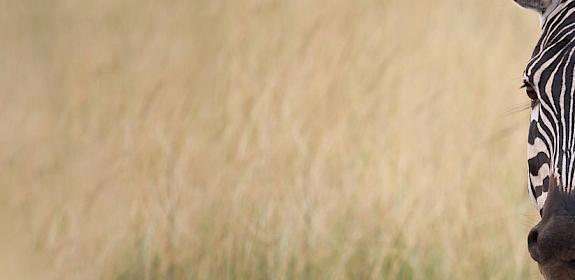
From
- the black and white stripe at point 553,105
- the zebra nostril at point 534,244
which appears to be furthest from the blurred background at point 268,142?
the zebra nostril at point 534,244

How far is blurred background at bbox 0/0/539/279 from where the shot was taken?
6398 millimetres

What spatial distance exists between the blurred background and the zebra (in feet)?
6.63

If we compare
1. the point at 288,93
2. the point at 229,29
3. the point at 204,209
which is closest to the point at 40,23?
the point at 229,29

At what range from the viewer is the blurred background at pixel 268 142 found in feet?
21.0

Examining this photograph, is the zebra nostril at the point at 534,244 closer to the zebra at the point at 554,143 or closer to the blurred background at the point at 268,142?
the zebra at the point at 554,143

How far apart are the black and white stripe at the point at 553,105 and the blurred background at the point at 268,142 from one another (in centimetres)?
200

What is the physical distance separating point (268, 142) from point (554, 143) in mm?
3188

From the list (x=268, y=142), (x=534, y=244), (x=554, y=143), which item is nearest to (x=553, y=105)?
(x=554, y=143)

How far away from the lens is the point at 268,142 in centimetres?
696

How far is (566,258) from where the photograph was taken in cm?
344

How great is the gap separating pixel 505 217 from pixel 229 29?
2.37 m

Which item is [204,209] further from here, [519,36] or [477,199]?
[519,36]

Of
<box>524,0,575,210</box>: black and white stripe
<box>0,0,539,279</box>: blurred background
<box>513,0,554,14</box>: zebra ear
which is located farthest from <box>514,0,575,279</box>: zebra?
<box>0,0,539,279</box>: blurred background

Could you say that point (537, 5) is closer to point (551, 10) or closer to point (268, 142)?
point (551, 10)
